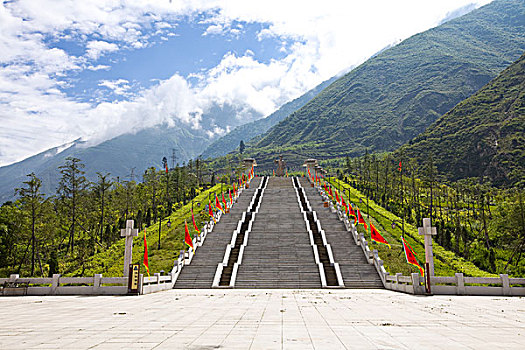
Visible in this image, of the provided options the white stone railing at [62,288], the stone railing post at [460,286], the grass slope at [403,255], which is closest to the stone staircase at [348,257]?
the grass slope at [403,255]

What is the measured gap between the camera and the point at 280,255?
27.1m

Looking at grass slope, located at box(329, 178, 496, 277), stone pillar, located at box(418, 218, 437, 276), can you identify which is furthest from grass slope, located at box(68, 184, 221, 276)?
stone pillar, located at box(418, 218, 437, 276)

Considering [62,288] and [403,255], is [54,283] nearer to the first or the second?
[62,288]

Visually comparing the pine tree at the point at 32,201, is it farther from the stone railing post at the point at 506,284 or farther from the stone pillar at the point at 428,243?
the stone railing post at the point at 506,284

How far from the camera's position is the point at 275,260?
26359mm

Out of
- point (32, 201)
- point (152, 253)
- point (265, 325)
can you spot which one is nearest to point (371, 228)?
point (152, 253)

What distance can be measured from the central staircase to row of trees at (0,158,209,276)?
9.80m

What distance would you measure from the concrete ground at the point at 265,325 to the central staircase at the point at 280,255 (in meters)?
8.91

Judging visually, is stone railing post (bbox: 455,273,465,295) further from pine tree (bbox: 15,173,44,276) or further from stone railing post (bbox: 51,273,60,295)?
pine tree (bbox: 15,173,44,276)

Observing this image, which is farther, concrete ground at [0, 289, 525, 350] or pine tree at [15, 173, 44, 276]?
pine tree at [15, 173, 44, 276]

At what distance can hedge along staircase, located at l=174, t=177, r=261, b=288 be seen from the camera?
23984mm

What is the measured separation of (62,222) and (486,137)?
88.7m

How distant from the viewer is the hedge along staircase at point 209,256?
23984mm

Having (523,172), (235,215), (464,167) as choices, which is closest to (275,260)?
(235,215)
